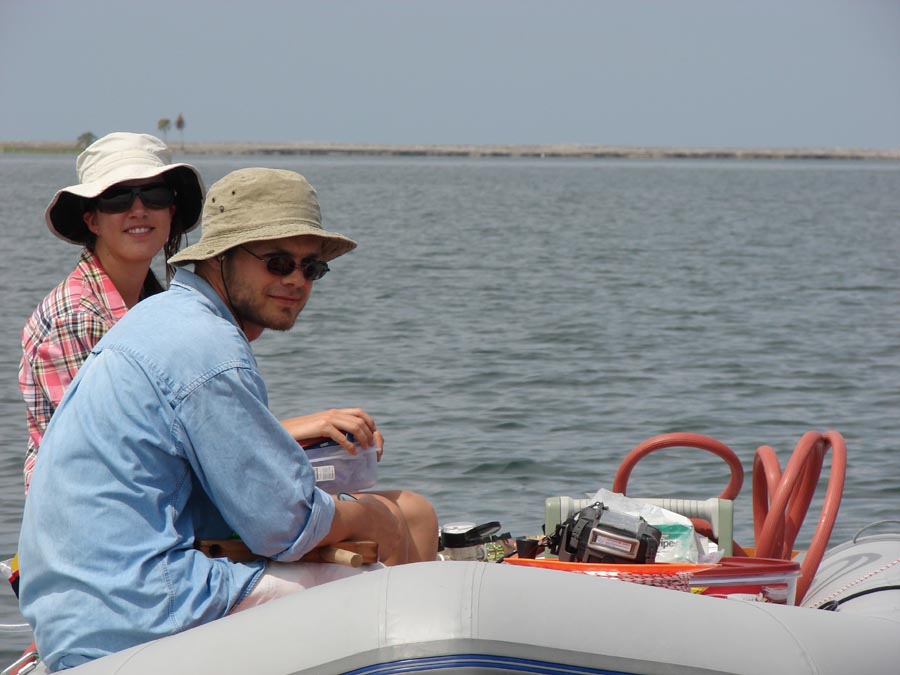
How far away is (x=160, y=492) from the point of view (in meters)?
2.42

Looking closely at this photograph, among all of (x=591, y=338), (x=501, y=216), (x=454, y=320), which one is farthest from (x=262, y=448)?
(x=501, y=216)

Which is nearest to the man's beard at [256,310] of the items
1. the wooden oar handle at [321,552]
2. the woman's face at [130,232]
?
the wooden oar handle at [321,552]

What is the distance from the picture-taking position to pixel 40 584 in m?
2.45

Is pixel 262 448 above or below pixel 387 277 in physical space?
above

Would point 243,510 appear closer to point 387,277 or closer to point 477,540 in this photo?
point 477,540

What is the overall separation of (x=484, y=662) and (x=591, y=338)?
962 centimetres

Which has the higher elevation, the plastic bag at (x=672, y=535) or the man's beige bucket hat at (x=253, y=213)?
the man's beige bucket hat at (x=253, y=213)

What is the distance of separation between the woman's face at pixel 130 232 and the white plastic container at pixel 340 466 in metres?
0.89

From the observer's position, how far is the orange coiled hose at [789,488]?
330 cm

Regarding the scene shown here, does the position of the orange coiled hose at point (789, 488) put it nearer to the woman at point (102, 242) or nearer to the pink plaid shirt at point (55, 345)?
the woman at point (102, 242)

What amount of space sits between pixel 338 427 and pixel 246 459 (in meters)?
0.44

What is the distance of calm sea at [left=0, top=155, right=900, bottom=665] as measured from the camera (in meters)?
7.07

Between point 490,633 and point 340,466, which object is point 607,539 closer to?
point 340,466

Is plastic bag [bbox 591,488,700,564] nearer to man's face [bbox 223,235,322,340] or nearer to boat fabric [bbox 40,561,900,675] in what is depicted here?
boat fabric [bbox 40,561,900,675]
